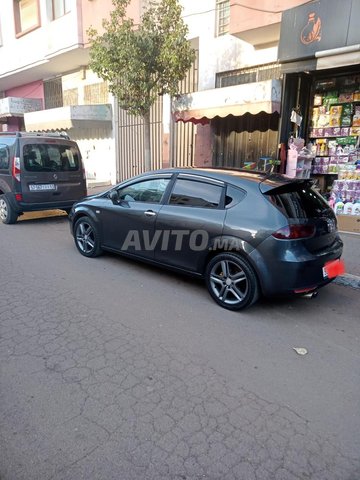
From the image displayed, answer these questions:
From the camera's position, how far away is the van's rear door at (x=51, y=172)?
7773 millimetres

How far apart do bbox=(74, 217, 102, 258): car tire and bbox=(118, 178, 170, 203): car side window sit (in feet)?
2.46

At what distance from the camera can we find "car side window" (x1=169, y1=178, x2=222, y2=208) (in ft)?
14.4

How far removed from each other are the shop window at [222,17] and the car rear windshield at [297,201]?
7547mm

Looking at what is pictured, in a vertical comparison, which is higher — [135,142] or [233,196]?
[135,142]

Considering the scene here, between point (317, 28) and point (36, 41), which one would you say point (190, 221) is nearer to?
point (317, 28)

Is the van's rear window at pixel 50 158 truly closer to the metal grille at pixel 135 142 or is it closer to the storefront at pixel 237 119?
the storefront at pixel 237 119

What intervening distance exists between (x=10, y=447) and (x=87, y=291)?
8.01ft

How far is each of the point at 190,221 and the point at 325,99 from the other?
5.71m

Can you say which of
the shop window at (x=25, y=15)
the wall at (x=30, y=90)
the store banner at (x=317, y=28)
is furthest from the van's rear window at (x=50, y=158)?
the wall at (x=30, y=90)

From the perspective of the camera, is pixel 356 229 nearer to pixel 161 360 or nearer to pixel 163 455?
pixel 161 360

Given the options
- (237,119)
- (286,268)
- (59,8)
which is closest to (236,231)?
(286,268)

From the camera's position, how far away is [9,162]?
25.4 ft

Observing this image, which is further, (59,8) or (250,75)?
(59,8)

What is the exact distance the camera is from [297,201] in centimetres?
409
